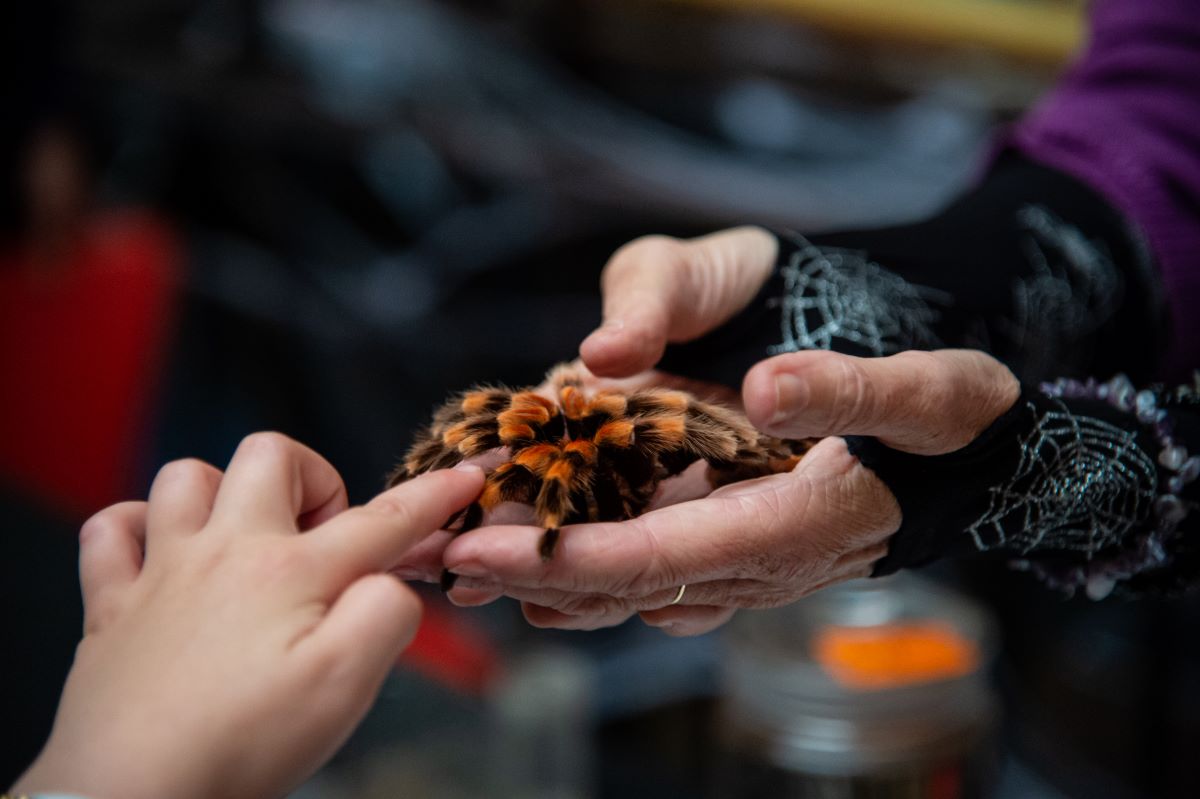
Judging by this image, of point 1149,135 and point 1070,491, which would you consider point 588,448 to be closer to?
point 1070,491

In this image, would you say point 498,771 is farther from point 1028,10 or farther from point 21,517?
point 1028,10

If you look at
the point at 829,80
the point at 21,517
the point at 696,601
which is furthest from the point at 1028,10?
the point at 21,517

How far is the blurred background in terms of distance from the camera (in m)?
1.63

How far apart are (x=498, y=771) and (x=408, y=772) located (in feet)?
0.45

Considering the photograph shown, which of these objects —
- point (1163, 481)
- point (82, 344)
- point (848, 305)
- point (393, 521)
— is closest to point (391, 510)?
point (393, 521)

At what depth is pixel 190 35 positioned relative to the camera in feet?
6.36

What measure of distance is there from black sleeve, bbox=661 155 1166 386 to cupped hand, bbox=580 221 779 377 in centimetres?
2

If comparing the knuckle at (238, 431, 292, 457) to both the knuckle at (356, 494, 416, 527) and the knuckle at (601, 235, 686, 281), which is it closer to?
the knuckle at (356, 494, 416, 527)

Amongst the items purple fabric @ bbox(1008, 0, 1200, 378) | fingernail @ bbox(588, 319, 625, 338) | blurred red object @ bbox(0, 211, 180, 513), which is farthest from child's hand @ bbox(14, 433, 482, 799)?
blurred red object @ bbox(0, 211, 180, 513)

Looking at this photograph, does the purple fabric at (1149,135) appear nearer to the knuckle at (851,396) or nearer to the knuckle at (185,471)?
the knuckle at (851,396)

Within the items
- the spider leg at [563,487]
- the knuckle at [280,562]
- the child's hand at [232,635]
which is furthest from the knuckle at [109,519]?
the spider leg at [563,487]

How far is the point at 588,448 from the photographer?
0.56m

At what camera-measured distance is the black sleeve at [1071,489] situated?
0.59m

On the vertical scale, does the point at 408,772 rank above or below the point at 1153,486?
below
